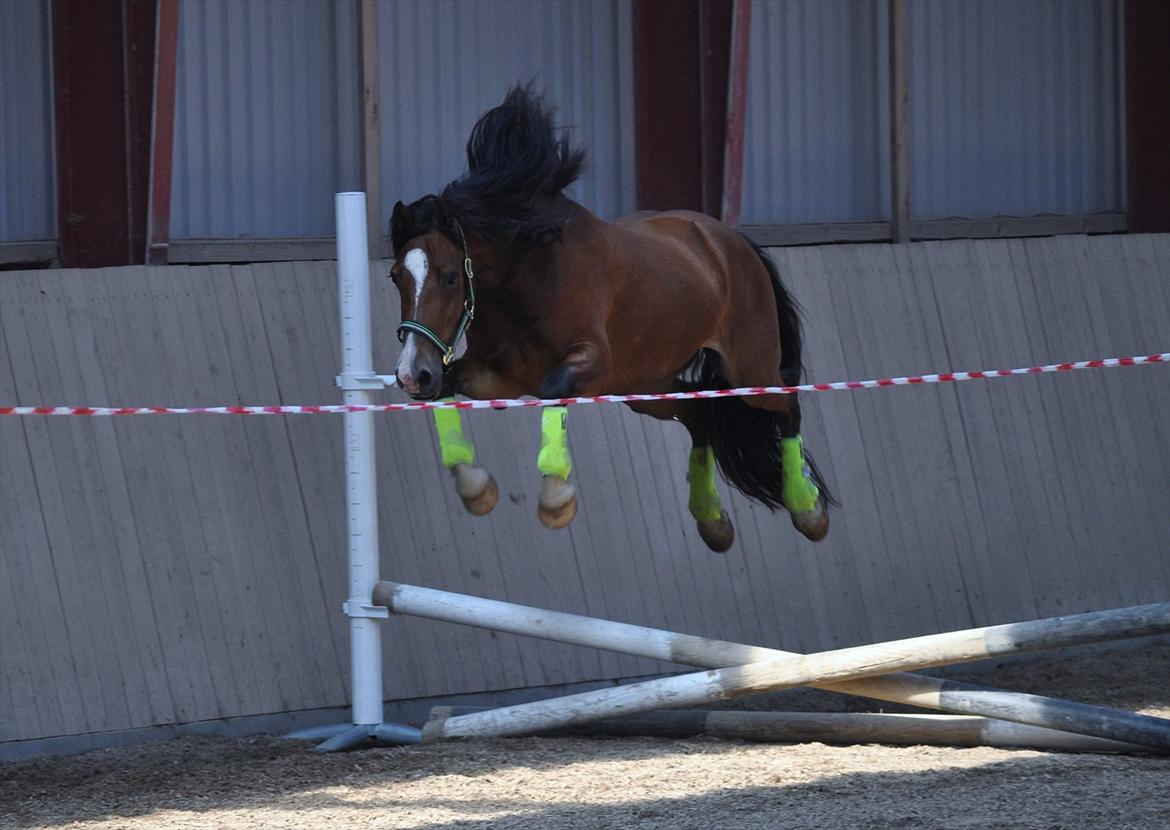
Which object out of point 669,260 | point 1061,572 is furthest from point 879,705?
point 669,260

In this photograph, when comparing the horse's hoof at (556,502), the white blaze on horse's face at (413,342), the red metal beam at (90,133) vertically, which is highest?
the red metal beam at (90,133)

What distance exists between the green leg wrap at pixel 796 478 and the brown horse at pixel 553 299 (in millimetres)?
12

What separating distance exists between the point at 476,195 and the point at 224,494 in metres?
2.40

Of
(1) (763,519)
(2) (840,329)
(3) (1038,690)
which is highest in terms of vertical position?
(2) (840,329)

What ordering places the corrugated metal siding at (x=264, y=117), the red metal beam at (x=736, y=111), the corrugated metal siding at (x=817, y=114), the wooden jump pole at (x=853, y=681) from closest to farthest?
1. the wooden jump pole at (x=853, y=681)
2. the corrugated metal siding at (x=264, y=117)
3. the red metal beam at (x=736, y=111)
4. the corrugated metal siding at (x=817, y=114)

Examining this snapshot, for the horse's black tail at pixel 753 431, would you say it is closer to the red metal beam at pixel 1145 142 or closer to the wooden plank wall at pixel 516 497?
the wooden plank wall at pixel 516 497

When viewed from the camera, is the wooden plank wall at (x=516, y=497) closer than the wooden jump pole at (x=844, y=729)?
No

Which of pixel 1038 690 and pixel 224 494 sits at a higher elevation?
pixel 224 494

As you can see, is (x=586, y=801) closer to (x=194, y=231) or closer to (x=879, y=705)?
(x=879, y=705)

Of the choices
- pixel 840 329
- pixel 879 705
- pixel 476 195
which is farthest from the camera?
pixel 840 329

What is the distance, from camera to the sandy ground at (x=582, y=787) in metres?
5.13

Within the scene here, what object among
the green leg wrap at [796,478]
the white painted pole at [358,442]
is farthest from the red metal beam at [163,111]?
the green leg wrap at [796,478]

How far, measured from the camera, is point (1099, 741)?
233 inches

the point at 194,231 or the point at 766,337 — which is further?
the point at 194,231
